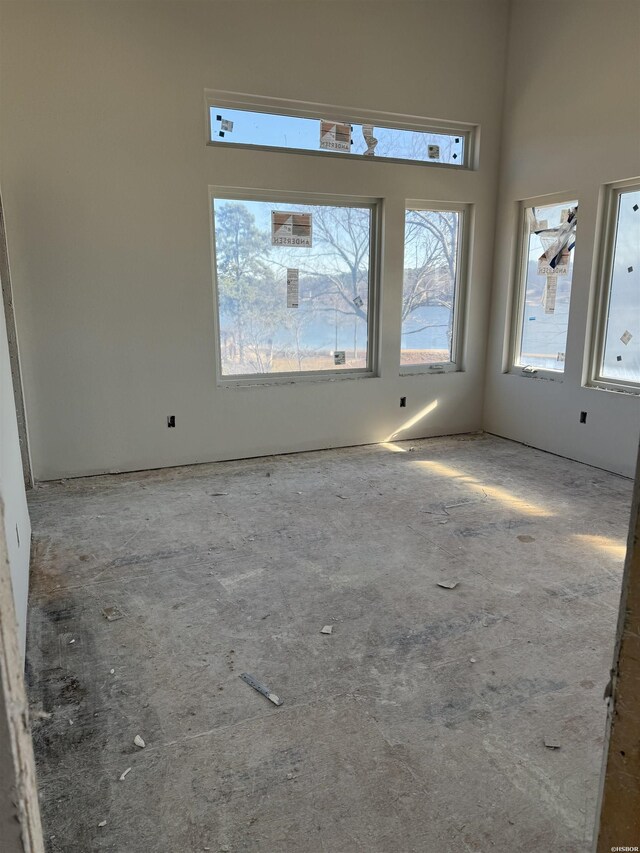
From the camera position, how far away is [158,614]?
2.55 metres

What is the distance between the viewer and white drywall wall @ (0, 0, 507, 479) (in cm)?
393

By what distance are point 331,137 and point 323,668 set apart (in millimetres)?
4218

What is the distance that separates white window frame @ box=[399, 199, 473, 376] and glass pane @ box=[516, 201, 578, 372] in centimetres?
55

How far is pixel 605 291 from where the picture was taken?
4555 millimetres

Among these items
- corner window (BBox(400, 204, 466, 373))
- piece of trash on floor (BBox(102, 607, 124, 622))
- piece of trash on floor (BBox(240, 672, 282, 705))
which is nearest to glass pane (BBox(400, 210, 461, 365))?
corner window (BBox(400, 204, 466, 373))

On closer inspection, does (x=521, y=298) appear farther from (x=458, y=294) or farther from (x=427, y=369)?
(x=427, y=369)

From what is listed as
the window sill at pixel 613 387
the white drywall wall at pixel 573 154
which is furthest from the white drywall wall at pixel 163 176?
the window sill at pixel 613 387

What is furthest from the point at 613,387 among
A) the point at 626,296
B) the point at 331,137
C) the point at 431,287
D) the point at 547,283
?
the point at 331,137

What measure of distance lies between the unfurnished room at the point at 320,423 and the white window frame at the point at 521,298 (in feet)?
0.13

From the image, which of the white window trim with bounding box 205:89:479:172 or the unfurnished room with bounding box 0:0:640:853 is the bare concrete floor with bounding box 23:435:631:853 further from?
the white window trim with bounding box 205:89:479:172

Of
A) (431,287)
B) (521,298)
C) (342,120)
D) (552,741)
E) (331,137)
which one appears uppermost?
(342,120)

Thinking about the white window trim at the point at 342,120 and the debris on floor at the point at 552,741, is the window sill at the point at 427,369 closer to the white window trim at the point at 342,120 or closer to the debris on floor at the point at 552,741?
the white window trim at the point at 342,120

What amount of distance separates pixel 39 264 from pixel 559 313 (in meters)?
4.17

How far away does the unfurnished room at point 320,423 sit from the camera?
1.67 m
